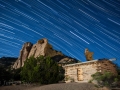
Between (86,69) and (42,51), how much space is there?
46.7 metres

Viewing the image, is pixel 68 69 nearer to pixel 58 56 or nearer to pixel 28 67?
pixel 28 67

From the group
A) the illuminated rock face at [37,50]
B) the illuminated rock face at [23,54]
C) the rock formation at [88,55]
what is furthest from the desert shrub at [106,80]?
the illuminated rock face at [23,54]

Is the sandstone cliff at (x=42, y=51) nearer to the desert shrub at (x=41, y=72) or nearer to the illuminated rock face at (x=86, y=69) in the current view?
the desert shrub at (x=41, y=72)

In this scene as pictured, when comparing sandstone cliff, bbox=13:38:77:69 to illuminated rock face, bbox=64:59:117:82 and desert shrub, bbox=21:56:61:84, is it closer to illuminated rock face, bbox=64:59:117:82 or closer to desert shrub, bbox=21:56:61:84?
desert shrub, bbox=21:56:61:84

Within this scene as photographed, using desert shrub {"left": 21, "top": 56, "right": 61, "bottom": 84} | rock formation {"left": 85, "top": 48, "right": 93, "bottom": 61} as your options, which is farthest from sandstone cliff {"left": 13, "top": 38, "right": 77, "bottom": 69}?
rock formation {"left": 85, "top": 48, "right": 93, "bottom": 61}

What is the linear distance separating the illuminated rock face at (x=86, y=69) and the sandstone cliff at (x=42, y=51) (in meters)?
33.0

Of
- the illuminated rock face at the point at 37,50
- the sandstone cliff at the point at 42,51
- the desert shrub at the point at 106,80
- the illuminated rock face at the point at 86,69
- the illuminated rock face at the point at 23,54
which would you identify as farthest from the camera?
the illuminated rock face at the point at 23,54

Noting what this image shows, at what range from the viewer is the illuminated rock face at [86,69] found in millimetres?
19227

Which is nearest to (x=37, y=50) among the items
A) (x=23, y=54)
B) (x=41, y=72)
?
(x=23, y=54)

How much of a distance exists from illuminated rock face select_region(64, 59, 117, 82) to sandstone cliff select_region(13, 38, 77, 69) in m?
33.0

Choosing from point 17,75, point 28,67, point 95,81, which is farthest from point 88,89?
point 17,75

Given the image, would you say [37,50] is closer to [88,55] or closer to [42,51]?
[42,51]

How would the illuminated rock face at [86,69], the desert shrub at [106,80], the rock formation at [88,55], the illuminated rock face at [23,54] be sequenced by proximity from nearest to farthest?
Result: the desert shrub at [106,80] → the illuminated rock face at [86,69] → the rock formation at [88,55] → the illuminated rock face at [23,54]

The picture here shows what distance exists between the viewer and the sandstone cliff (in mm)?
60694
